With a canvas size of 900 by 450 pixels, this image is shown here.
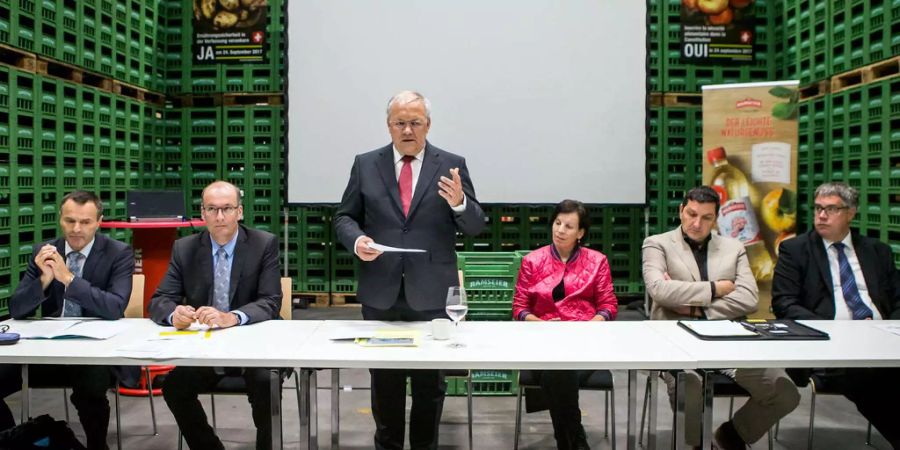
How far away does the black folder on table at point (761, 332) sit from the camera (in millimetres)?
2482

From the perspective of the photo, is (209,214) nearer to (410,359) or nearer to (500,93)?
(410,359)

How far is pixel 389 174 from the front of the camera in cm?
286

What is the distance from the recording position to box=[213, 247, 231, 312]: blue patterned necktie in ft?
9.81

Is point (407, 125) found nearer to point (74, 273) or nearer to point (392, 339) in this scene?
point (392, 339)

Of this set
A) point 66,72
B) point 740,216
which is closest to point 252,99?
point 66,72

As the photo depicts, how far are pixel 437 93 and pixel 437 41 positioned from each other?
467 millimetres

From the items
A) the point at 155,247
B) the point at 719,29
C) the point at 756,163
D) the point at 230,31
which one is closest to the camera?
the point at 155,247

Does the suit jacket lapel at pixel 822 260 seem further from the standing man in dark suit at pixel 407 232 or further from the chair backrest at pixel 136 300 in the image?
the chair backrest at pixel 136 300

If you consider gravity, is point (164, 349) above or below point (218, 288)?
below

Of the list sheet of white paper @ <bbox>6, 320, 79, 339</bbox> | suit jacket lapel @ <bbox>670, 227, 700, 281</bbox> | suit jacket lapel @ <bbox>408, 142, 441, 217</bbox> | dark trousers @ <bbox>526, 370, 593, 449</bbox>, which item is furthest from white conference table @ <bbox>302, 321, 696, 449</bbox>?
sheet of white paper @ <bbox>6, 320, 79, 339</bbox>

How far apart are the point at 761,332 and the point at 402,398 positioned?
1.48 meters

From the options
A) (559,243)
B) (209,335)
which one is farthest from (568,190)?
(209,335)

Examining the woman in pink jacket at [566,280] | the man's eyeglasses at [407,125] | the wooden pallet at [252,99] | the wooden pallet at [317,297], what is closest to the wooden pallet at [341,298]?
the wooden pallet at [317,297]

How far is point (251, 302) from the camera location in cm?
300
